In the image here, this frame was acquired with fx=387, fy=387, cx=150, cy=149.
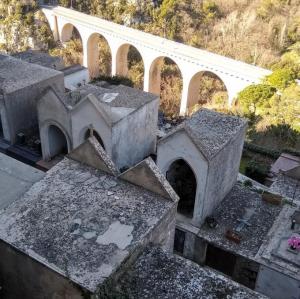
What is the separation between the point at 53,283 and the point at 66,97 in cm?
1133

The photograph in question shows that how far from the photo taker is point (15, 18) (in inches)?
2151

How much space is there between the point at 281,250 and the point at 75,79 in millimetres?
21835

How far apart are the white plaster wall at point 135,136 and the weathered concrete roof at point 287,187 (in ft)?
22.1

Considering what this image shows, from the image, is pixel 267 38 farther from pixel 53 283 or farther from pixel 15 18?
pixel 53 283

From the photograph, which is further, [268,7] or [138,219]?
[268,7]

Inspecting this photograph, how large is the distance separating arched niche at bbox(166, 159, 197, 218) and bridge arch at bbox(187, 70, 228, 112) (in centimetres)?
2246

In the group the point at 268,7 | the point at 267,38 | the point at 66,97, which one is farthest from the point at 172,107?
the point at 66,97

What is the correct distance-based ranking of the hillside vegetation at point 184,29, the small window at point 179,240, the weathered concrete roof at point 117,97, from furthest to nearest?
the hillside vegetation at point 184,29, the weathered concrete roof at point 117,97, the small window at point 179,240

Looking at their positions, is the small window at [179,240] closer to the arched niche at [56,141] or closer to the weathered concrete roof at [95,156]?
the weathered concrete roof at [95,156]

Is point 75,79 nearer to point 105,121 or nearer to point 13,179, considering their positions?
point 105,121

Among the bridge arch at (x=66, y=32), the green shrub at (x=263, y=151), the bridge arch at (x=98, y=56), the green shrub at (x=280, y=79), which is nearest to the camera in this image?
the green shrub at (x=263, y=151)

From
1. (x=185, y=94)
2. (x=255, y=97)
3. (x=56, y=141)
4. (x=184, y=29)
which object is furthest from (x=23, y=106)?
(x=184, y=29)

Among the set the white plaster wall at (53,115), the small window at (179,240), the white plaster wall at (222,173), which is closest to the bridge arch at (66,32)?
the white plaster wall at (53,115)

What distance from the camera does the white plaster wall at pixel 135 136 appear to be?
17.9 meters
